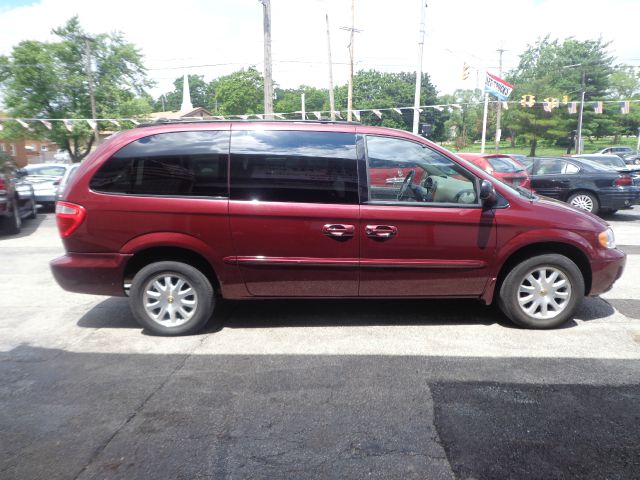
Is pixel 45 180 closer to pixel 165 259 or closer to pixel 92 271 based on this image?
pixel 92 271

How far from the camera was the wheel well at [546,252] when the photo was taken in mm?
4609

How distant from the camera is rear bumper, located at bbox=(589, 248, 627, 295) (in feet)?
15.1

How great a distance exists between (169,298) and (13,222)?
797 cm

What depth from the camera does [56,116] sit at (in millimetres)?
31703

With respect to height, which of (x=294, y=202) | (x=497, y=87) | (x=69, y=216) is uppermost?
(x=497, y=87)

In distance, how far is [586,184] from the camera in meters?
11.8

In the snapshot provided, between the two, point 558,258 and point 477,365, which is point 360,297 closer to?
point 477,365

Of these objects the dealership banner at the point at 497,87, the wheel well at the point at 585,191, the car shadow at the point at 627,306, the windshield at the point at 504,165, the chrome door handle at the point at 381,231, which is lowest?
the car shadow at the point at 627,306

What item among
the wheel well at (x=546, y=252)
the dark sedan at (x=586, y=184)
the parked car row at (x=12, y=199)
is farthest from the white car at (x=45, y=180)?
the wheel well at (x=546, y=252)

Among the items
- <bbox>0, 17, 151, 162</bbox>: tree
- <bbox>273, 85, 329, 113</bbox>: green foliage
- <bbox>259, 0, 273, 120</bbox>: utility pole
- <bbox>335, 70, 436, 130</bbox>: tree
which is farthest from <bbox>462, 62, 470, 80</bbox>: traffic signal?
<bbox>273, 85, 329, 113</bbox>: green foliage

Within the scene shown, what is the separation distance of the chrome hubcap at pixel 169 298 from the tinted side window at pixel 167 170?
775mm

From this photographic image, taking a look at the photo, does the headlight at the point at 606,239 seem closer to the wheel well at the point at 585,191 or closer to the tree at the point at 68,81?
the wheel well at the point at 585,191

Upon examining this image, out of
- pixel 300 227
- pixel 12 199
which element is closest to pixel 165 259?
pixel 300 227

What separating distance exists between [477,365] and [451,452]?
4.06ft
